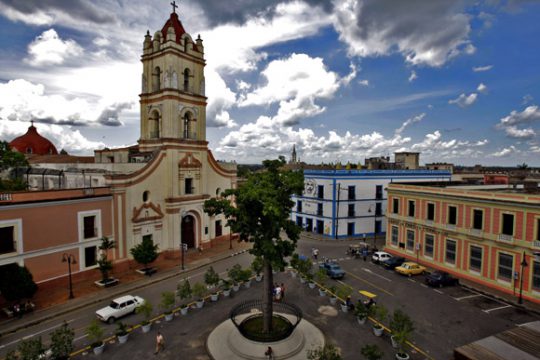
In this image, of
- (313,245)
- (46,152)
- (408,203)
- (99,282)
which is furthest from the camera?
(46,152)

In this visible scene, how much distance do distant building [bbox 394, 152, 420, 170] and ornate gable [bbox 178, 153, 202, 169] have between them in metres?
39.7

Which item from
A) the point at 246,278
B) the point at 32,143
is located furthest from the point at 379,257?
the point at 32,143

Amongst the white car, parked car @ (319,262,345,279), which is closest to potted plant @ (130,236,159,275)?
the white car

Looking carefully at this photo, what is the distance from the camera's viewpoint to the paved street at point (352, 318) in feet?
58.2

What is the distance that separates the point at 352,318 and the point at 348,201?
24.3 meters

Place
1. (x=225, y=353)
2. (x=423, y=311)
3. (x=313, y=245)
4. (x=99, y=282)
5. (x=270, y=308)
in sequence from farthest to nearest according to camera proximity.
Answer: (x=313, y=245)
(x=99, y=282)
(x=423, y=311)
(x=270, y=308)
(x=225, y=353)

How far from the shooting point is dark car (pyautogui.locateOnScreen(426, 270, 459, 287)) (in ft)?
87.0

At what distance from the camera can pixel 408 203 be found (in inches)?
1355

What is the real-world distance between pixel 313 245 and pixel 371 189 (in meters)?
12.1

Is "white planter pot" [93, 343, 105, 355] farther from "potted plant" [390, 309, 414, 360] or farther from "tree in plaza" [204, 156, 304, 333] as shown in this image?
"potted plant" [390, 309, 414, 360]

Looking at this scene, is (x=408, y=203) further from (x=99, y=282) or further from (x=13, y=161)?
(x=13, y=161)

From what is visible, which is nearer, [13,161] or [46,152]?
[13,161]

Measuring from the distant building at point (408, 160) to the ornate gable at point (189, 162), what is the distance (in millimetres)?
Result: 39674

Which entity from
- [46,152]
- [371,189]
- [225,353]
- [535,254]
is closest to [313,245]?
[371,189]
